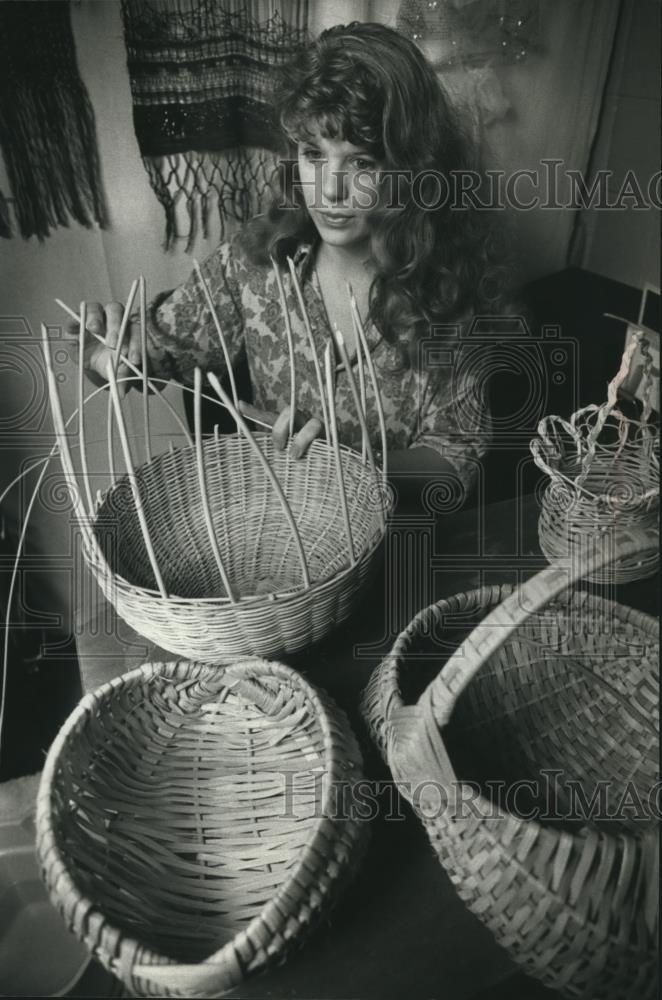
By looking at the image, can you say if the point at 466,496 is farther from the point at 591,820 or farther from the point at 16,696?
the point at 16,696

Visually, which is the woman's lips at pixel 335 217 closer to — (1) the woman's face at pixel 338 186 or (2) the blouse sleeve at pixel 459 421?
(1) the woman's face at pixel 338 186

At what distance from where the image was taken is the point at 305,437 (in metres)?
0.81

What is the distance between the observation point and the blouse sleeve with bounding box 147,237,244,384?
0.88 metres

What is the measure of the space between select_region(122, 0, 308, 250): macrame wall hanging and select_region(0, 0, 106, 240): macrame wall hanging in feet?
0.20

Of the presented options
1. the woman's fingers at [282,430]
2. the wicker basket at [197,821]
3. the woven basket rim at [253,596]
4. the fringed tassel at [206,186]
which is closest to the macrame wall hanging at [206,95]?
the fringed tassel at [206,186]

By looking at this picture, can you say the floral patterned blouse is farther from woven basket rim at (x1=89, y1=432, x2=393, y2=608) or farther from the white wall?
woven basket rim at (x1=89, y1=432, x2=393, y2=608)

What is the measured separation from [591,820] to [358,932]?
0.22m

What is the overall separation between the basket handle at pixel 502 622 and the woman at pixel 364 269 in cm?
43

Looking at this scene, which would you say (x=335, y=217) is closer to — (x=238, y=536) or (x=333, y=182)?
(x=333, y=182)

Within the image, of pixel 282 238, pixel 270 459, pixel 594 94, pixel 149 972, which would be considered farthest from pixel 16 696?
pixel 594 94

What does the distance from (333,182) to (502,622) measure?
0.59 meters

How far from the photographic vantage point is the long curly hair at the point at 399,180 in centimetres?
74

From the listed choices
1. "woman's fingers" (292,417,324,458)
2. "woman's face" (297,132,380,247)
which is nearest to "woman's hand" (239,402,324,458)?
"woman's fingers" (292,417,324,458)

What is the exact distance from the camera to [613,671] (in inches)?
25.5
